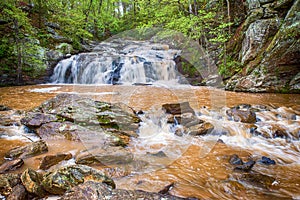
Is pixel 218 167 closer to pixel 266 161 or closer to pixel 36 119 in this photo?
pixel 266 161

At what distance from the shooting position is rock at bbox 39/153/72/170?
3059 millimetres

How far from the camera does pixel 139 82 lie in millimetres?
12828

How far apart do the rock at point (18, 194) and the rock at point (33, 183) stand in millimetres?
41

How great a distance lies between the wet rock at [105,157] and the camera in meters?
3.27

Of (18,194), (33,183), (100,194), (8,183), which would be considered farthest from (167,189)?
(8,183)

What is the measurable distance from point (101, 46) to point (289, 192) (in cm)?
1990

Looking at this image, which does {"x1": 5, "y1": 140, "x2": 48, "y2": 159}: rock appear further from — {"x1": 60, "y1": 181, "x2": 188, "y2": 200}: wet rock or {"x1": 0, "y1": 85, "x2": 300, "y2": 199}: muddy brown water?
{"x1": 60, "y1": 181, "x2": 188, "y2": 200}: wet rock

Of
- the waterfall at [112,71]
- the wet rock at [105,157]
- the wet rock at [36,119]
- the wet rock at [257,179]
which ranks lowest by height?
the wet rock at [257,179]

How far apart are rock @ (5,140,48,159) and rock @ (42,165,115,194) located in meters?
1.37

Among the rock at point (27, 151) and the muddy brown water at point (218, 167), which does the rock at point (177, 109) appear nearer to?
Answer: the muddy brown water at point (218, 167)

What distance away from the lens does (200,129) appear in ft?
15.7

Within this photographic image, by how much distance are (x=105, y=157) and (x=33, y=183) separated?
124 centimetres

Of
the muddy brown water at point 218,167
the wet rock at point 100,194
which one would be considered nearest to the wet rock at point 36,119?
the muddy brown water at point 218,167

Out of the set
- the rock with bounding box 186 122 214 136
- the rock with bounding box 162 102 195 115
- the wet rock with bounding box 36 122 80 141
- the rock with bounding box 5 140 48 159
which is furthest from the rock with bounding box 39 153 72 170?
the rock with bounding box 162 102 195 115
